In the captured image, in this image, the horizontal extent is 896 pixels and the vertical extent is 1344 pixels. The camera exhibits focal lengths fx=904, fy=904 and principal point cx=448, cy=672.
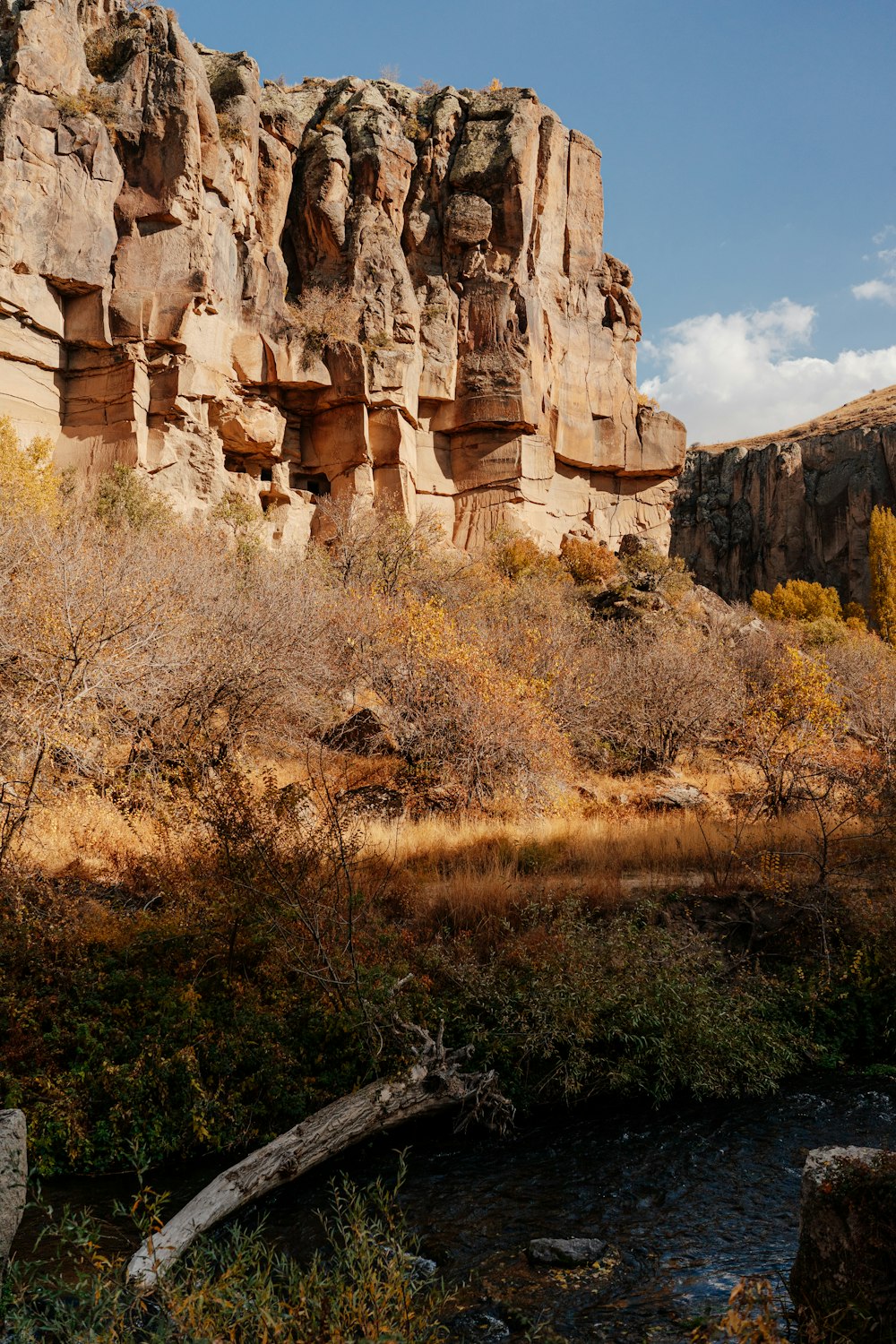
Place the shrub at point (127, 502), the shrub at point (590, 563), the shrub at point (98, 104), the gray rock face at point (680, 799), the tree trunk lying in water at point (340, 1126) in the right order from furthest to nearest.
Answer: the shrub at point (590, 563), the shrub at point (98, 104), the shrub at point (127, 502), the gray rock face at point (680, 799), the tree trunk lying in water at point (340, 1126)

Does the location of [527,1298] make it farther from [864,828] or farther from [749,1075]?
[864,828]

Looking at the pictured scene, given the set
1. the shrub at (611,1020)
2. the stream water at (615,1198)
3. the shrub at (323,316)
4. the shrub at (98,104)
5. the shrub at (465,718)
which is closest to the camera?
the stream water at (615,1198)

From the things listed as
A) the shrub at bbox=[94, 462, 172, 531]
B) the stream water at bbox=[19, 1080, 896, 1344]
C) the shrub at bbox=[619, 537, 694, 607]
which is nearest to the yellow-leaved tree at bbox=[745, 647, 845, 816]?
the stream water at bbox=[19, 1080, 896, 1344]

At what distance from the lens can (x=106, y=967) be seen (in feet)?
25.7

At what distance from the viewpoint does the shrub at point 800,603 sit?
143 feet

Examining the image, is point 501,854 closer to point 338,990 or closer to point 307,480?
point 338,990

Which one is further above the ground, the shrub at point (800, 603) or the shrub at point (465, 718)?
the shrub at point (800, 603)

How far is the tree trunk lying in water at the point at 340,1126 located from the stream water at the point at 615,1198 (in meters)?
0.23

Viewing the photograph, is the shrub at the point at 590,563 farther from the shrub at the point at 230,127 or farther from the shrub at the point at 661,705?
the shrub at the point at 230,127

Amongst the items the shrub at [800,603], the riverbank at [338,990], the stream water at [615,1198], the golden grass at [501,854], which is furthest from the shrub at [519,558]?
the stream water at [615,1198]

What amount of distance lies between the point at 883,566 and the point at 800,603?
4.95 metres

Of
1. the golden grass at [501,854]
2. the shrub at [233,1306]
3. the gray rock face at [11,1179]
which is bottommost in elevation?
the shrub at [233,1306]

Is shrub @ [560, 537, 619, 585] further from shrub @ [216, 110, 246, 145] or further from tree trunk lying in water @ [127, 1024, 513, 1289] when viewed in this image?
tree trunk lying in water @ [127, 1024, 513, 1289]

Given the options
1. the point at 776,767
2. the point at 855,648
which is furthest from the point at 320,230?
the point at 776,767
